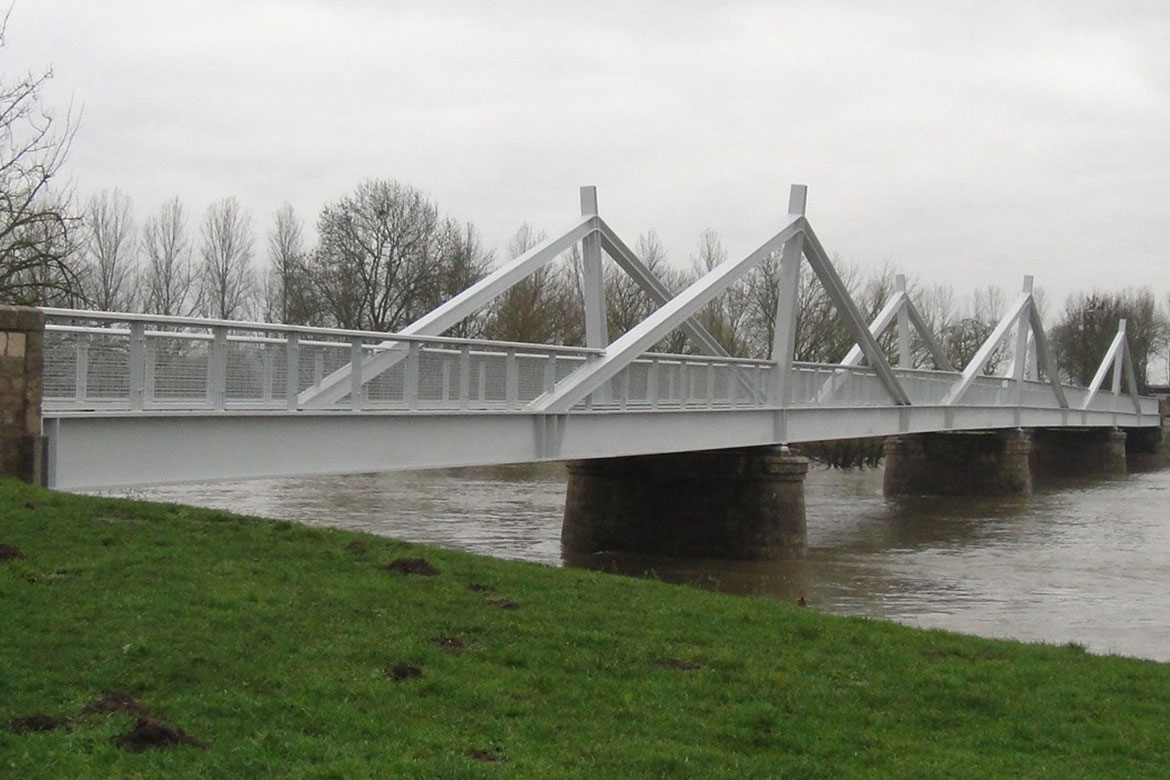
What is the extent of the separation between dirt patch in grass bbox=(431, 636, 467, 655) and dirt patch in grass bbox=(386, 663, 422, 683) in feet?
1.83

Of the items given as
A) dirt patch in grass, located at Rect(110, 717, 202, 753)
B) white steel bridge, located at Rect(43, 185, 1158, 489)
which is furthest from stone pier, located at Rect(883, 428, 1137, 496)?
dirt patch in grass, located at Rect(110, 717, 202, 753)

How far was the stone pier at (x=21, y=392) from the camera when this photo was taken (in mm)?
10883

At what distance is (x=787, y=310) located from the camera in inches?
1104

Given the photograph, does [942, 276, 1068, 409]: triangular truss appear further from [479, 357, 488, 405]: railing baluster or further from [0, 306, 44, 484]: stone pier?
[0, 306, 44, 484]: stone pier

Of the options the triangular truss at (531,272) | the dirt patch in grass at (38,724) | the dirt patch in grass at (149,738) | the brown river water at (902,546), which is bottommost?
the brown river water at (902,546)

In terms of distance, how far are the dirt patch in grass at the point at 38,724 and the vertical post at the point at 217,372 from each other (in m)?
6.28

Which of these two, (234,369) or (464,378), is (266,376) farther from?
(464,378)

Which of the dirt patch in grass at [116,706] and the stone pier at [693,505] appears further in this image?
the stone pier at [693,505]

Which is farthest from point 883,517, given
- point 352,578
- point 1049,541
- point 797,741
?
point 797,741

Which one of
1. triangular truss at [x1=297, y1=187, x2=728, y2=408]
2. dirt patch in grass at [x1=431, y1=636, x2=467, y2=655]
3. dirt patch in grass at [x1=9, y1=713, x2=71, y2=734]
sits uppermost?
triangular truss at [x1=297, y1=187, x2=728, y2=408]

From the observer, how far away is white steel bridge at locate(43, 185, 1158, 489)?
39.6ft

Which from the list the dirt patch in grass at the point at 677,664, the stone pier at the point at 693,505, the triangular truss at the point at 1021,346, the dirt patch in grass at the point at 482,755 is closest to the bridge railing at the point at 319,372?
the stone pier at the point at 693,505

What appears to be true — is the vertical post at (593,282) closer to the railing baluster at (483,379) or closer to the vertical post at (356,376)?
the railing baluster at (483,379)

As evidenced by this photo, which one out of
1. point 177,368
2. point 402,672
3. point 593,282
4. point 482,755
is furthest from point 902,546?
point 482,755
